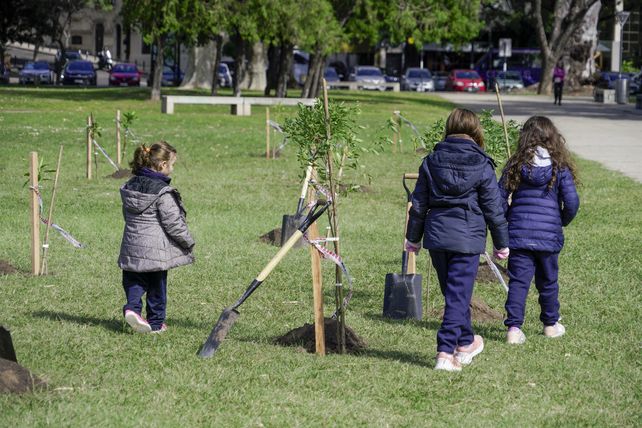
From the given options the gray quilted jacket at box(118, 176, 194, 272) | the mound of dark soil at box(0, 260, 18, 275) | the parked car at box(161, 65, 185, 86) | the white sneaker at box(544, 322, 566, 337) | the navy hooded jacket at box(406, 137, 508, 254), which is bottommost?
the parked car at box(161, 65, 185, 86)

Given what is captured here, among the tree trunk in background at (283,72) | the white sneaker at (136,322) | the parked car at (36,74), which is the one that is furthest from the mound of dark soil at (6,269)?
the parked car at (36,74)

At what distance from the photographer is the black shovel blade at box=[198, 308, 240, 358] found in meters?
7.14

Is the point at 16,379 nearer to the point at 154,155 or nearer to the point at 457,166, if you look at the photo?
the point at 154,155

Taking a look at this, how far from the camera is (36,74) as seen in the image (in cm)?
6328

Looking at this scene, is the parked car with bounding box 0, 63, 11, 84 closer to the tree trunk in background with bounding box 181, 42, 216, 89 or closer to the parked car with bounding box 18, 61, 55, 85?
the parked car with bounding box 18, 61, 55, 85

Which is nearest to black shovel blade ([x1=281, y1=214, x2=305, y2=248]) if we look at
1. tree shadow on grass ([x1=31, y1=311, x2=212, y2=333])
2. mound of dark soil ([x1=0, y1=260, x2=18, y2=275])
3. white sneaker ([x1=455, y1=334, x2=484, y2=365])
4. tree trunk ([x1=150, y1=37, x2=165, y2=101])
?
mound of dark soil ([x1=0, y1=260, x2=18, y2=275])

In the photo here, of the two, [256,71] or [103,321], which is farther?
[256,71]

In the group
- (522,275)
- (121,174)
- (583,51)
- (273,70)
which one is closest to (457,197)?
(522,275)

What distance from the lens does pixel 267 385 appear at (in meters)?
6.62

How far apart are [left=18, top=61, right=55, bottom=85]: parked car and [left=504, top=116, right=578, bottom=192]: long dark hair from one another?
55858 millimetres

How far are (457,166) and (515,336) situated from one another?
5.01 feet

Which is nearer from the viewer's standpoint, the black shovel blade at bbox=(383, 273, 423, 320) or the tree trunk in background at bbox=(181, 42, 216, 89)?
the black shovel blade at bbox=(383, 273, 423, 320)

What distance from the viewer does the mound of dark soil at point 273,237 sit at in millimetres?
12359

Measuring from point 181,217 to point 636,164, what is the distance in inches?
622
